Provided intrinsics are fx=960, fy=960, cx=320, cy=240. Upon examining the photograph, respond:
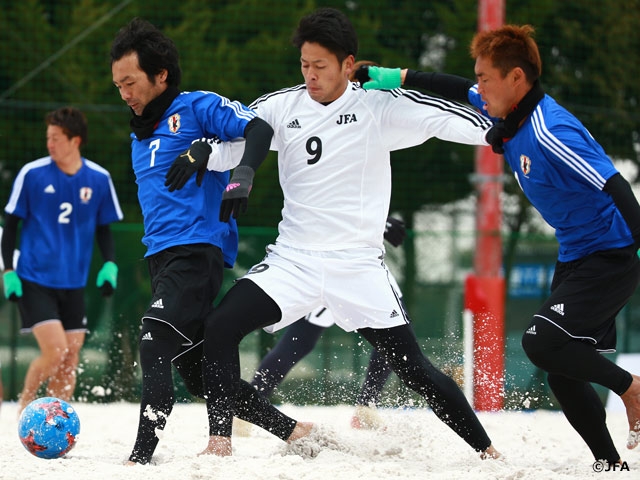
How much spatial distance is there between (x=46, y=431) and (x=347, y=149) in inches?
73.4

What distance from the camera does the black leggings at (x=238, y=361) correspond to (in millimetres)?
4250

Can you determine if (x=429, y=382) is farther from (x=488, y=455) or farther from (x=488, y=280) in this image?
(x=488, y=280)

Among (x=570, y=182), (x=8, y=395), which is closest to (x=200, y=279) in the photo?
(x=570, y=182)

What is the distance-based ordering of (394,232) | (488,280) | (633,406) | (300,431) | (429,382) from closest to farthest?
(633,406) → (429,382) → (300,431) → (394,232) → (488,280)

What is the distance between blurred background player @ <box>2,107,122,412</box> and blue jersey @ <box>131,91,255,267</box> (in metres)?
2.59

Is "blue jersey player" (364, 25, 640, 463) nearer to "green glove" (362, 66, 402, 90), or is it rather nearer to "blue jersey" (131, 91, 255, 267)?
"green glove" (362, 66, 402, 90)

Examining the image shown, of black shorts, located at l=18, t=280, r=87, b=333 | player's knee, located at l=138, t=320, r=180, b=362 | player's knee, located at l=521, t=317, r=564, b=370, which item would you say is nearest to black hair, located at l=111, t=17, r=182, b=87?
player's knee, located at l=138, t=320, r=180, b=362

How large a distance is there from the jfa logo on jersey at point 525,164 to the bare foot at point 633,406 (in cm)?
103

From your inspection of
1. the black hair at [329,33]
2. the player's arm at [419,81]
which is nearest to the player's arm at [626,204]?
the player's arm at [419,81]

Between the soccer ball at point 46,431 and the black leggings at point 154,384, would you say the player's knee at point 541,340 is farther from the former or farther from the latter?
the soccer ball at point 46,431

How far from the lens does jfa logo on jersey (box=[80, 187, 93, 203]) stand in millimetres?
6984

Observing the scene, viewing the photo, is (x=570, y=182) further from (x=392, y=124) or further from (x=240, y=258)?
(x=240, y=258)

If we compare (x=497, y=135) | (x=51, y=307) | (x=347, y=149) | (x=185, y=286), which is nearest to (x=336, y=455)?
(x=185, y=286)

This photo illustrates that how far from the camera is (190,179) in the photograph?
4.37 m
